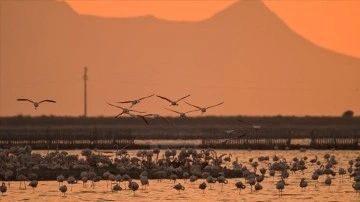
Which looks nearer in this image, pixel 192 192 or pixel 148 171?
pixel 192 192

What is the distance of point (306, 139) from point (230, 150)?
94.6 feet

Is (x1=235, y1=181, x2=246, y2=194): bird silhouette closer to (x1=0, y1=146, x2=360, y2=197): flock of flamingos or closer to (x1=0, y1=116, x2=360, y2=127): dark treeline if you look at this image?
(x1=0, y1=146, x2=360, y2=197): flock of flamingos

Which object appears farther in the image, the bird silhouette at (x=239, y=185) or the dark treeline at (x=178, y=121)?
the dark treeline at (x=178, y=121)

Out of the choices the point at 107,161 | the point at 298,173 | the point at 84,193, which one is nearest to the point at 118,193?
the point at 84,193

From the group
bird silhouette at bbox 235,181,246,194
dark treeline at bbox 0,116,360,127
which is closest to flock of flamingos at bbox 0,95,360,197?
bird silhouette at bbox 235,181,246,194

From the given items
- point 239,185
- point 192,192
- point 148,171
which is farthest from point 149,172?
point 239,185

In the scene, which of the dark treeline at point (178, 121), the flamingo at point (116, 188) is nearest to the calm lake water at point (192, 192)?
the flamingo at point (116, 188)

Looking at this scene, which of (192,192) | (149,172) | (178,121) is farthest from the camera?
(178,121)

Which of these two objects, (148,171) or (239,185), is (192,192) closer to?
(239,185)

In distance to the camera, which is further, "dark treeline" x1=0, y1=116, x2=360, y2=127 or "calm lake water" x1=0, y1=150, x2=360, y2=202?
"dark treeline" x1=0, y1=116, x2=360, y2=127

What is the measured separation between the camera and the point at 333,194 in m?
51.5

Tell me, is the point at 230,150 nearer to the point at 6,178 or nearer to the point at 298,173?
the point at 298,173

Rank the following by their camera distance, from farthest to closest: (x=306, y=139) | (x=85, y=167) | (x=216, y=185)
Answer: (x=306, y=139) < (x=85, y=167) < (x=216, y=185)

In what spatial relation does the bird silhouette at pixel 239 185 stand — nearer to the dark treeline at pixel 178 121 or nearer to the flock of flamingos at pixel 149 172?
the flock of flamingos at pixel 149 172
